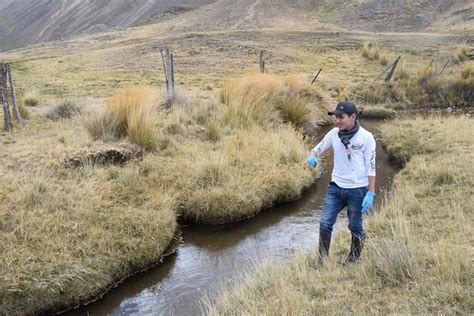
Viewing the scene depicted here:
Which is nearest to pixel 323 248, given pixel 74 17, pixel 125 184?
pixel 125 184

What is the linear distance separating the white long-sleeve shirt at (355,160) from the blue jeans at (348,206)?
0.07 metres

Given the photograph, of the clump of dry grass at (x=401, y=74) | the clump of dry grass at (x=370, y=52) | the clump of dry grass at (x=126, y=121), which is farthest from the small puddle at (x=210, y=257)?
the clump of dry grass at (x=370, y=52)

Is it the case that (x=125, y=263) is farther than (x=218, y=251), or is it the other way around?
(x=218, y=251)

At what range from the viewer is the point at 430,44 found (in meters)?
29.1

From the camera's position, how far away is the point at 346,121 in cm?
548

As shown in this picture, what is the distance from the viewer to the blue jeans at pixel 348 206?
5734 mm

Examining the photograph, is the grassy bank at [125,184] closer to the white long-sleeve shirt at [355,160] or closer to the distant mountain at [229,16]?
the white long-sleeve shirt at [355,160]

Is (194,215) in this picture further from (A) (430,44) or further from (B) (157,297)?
(A) (430,44)

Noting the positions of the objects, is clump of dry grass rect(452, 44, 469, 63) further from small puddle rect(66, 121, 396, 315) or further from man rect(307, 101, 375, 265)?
man rect(307, 101, 375, 265)

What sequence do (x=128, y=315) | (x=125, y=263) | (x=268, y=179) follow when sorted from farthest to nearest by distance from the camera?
(x=268, y=179) < (x=125, y=263) < (x=128, y=315)

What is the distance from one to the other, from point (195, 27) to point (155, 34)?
13.8ft

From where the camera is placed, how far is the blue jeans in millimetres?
5734

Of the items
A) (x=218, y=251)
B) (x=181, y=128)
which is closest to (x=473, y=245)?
(x=218, y=251)

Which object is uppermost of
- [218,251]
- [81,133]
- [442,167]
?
[81,133]
